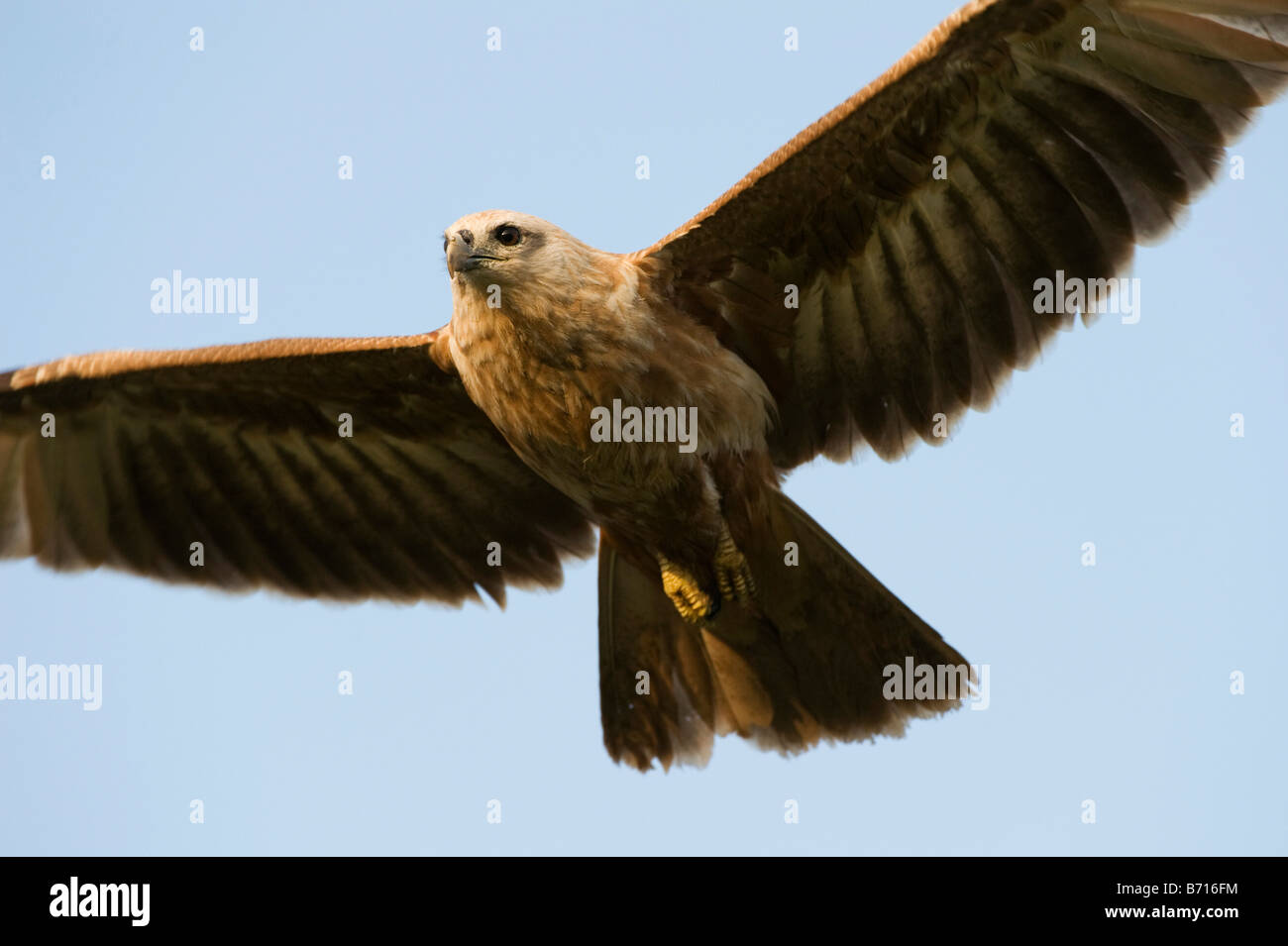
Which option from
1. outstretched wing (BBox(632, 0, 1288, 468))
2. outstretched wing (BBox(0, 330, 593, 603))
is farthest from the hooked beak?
outstretched wing (BBox(0, 330, 593, 603))

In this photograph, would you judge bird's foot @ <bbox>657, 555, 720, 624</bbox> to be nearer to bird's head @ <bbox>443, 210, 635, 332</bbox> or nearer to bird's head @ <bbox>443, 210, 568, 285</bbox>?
bird's head @ <bbox>443, 210, 635, 332</bbox>

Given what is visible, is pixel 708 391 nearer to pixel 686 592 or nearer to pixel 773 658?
pixel 686 592

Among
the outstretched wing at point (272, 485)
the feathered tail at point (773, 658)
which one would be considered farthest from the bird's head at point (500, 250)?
the feathered tail at point (773, 658)

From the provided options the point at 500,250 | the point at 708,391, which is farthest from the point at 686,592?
the point at 500,250

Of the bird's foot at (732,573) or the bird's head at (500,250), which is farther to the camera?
the bird's foot at (732,573)

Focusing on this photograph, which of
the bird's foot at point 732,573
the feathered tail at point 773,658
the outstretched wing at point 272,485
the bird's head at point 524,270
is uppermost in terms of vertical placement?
the bird's head at point 524,270

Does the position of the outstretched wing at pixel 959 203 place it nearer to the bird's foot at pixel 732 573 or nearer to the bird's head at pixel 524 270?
the bird's head at pixel 524 270
